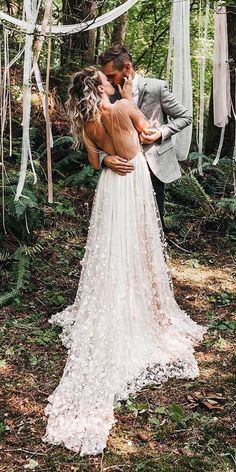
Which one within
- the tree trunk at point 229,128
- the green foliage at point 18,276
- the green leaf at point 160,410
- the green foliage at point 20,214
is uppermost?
the tree trunk at point 229,128

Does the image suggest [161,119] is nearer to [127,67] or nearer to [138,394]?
[127,67]

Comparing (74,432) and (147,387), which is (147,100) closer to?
(147,387)

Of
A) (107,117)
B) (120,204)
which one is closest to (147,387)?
(120,204)

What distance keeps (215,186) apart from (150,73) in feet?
13.0

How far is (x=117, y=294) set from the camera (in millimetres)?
3654

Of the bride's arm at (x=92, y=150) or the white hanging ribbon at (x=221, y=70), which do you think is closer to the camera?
the bride's arm at (x=92, y=150)

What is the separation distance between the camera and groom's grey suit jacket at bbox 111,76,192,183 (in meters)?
4.06

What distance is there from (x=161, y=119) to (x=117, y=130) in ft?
2.59

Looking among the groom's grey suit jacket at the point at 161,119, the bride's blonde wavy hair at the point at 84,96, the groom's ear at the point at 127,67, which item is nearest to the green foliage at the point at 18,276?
the groom's grey suit jacket at the point at 161,119

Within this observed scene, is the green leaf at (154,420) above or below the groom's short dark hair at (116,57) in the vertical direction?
below

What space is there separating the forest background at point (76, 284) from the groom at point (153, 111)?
40cm

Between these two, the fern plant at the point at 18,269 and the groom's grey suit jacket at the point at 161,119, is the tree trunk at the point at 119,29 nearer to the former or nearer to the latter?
the fern plant at the point at 18,269

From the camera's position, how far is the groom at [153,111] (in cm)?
370

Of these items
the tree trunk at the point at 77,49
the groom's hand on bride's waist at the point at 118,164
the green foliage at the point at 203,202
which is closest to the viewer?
the groom's hand on bride's waist at the point at 118,164
